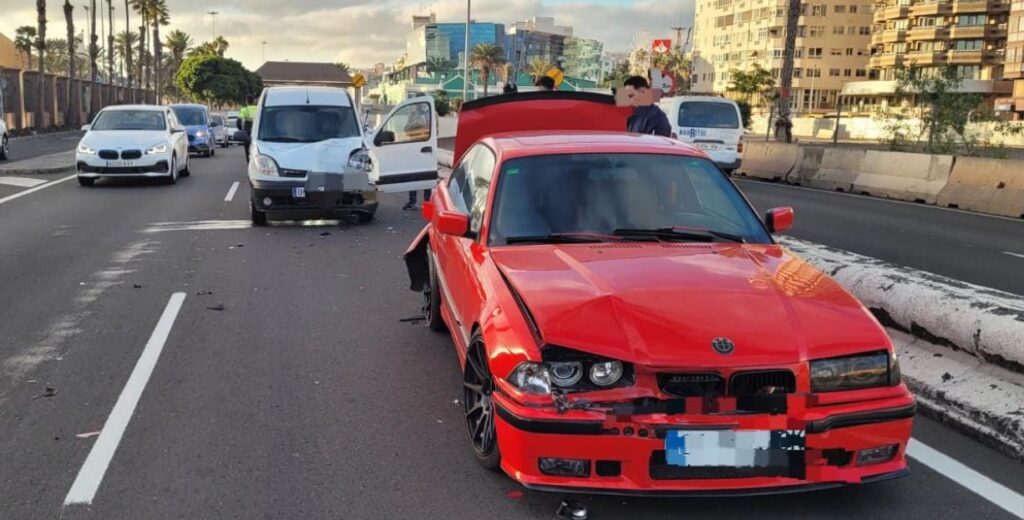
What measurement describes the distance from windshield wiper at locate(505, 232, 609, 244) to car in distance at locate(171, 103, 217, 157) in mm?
26462

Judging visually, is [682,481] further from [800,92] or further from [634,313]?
[800,92]

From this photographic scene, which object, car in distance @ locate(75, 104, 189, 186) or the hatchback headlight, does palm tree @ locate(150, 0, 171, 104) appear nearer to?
car in distance @ locate(75, 104, 189, 186)

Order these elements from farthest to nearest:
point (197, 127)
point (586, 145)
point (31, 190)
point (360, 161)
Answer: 1. point (197, 127)
2. point (31, 190)
3. point (360, 161)
4. point (586, 145)

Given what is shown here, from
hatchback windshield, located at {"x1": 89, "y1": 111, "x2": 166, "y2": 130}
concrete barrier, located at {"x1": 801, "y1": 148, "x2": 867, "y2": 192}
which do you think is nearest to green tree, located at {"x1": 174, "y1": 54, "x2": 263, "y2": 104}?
hatchback windshield, located at {"x1": 89, "y1": 111, "x2": 166, "y2": 130}

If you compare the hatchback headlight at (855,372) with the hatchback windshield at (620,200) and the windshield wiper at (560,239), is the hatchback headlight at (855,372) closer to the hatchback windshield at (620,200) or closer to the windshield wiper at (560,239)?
the hatchback windshield at (620,200)

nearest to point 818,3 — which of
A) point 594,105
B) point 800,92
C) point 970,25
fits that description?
point 800,92

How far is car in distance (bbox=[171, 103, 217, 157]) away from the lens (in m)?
29.3

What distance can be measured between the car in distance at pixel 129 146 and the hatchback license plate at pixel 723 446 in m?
16.8

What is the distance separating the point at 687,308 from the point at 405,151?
32.6 ft

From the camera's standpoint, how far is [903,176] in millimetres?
19000

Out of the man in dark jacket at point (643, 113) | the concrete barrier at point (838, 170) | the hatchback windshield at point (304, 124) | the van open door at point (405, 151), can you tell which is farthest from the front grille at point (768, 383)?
the concrete barrier at point (838, 170)

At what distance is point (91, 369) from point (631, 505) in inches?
151

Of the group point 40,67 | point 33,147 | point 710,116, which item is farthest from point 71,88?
point 710,116

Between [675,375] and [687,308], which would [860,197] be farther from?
[675,375]
